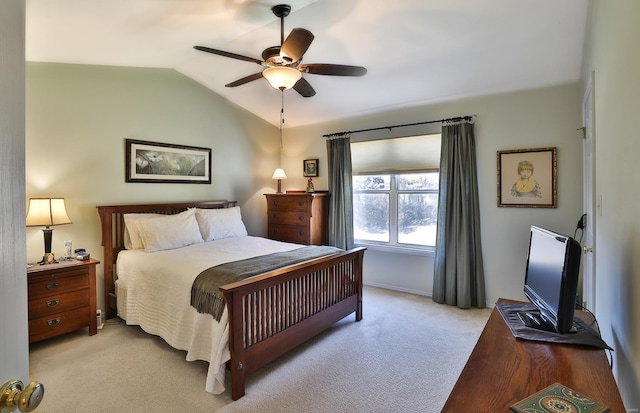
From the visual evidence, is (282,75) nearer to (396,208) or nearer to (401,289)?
(396,208)

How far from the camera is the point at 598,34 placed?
1.93 metres

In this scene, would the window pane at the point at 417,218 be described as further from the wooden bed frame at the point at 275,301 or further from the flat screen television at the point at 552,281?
the flat screen television at the point at 552,281

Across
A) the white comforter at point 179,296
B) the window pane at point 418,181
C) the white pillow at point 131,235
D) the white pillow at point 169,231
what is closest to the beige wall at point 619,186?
the white comforter at point 179,296

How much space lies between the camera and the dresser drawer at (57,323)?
2.77 meters

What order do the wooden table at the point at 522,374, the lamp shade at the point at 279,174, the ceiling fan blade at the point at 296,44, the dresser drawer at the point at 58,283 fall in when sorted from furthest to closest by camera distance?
the lamp shade at the point at 279,174 → the dresser drawer at the point at 58,283 → the ceiling fan blade at the point at 296,44 → the wooden table at the point at 522,374

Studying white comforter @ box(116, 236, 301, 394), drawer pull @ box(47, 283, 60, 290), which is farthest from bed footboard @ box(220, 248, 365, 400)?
drawer pull @ box(47, 283, 60, 290)

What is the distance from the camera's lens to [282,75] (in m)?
2.49

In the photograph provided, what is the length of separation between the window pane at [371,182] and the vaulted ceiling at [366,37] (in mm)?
1121

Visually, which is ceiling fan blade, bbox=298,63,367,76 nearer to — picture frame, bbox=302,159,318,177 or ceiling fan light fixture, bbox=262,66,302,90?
ceiling fan light fixture, bbox=262,66,302,90

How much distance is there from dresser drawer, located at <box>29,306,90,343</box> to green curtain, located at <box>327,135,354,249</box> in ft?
9.79

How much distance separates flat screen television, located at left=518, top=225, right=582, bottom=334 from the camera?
1.32 metres

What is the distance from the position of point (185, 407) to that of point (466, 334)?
7.95 feet

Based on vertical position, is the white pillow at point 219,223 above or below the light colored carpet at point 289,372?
above

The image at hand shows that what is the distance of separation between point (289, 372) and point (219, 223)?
2169mm
